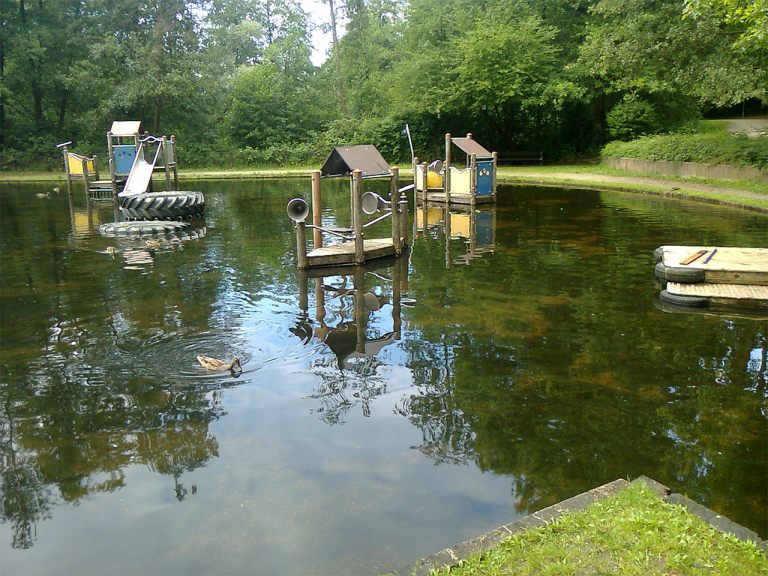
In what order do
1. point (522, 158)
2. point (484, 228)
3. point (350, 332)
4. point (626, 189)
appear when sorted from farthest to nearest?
point (522, 158), point (626, 189), point (484, 228), point (350, 332)

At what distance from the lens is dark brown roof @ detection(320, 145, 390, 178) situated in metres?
11.7

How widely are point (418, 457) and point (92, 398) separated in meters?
3.18


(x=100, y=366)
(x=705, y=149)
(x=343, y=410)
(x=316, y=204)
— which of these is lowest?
(x=343, y=410)

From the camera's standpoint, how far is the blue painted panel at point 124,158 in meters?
22.0

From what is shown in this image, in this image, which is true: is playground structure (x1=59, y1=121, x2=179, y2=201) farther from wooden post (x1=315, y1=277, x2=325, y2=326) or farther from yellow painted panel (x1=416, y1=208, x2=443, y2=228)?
wooden post (x1=315, y1=277, x2=325, y2=326)

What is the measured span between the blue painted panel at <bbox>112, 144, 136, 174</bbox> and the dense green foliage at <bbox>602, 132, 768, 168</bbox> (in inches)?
733

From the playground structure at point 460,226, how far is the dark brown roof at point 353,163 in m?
2.04

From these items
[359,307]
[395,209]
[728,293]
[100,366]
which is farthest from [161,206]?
[728,293]

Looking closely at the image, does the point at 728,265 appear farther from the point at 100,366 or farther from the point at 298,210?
the point at 100,366

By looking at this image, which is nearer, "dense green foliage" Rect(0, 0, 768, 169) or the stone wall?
the stone wall

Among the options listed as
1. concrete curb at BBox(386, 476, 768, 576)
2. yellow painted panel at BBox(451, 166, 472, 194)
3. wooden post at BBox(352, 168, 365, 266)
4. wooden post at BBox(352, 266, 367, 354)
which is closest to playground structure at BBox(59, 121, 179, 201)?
yellow painted panel at BBox(451, 166, 472, 194)

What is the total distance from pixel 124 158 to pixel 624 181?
665 inches

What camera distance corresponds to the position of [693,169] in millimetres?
22750

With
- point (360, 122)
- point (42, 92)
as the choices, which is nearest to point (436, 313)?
point (360, 122)
